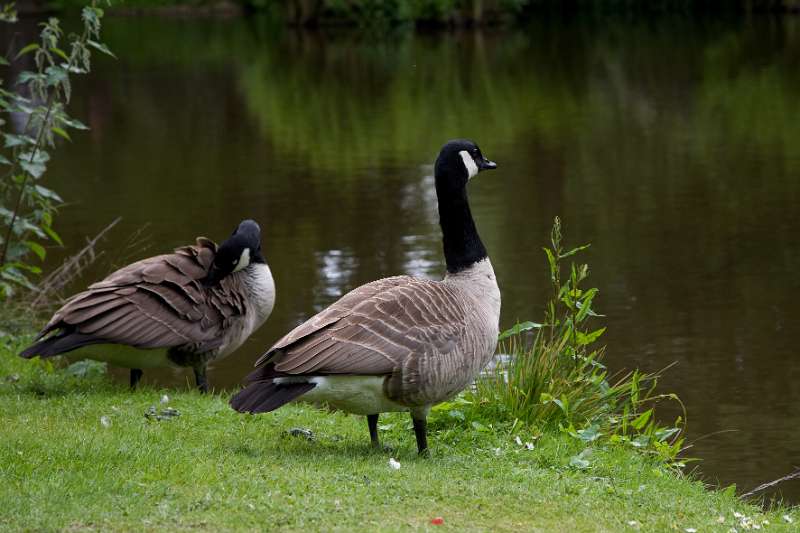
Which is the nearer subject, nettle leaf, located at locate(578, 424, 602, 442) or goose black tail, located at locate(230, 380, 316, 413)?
goose black tail, located at locate(230, 380, 316, 413)

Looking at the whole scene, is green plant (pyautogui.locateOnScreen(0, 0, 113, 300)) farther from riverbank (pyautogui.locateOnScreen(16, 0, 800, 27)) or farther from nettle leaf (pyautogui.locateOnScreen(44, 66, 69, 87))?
riverbank (pyautogui.locateOnScreen(16, 0, 800, 27))

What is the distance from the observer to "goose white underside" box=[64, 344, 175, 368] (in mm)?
8406

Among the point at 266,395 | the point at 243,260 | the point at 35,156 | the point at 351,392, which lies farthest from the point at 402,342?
the point at 35,156

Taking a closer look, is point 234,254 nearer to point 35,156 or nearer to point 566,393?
point 35,156

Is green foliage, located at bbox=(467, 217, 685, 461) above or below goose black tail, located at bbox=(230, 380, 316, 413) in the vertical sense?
below

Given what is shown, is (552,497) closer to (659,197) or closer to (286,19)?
(659,197)

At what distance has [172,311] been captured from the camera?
848 cm

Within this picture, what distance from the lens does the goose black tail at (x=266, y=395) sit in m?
6.24

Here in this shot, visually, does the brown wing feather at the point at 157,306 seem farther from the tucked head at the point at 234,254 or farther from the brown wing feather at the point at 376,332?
the brown wing feather at the point at 376,332

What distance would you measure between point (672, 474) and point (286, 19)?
5973cm

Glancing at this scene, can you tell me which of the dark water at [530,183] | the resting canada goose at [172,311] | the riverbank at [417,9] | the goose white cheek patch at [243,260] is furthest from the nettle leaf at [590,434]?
the riverbank at [417,9]

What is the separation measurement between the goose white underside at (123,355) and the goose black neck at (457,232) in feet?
8.03

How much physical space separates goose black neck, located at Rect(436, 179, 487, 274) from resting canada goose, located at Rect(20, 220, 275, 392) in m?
1.98

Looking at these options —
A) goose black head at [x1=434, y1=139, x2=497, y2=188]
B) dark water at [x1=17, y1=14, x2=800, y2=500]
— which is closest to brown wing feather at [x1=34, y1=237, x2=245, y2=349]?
goose black head at [x1=434, y1=139, x2=497, y2=188]
